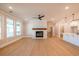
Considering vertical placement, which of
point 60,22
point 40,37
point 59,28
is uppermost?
point 60,22

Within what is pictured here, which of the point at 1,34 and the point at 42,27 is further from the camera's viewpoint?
the point at 42,27

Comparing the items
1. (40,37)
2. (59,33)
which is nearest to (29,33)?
(40,37)

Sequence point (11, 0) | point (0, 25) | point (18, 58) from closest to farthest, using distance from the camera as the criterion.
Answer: point (18, 58) → point (11, 0) → point (0, 25)

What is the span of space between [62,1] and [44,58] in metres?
1.92

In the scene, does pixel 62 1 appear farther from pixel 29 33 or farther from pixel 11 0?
pixel 29 33

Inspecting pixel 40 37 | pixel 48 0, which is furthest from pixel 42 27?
pixel 48 0

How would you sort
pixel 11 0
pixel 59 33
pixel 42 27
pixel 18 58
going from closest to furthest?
pixel 18 58 < pixel 11 0 < pixel 42 27 < pixel 59 33

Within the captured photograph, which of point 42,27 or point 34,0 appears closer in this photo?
point 34,0

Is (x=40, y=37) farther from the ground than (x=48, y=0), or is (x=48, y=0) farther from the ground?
(x=48, y=0)

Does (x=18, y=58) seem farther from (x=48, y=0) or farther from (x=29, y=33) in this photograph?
(x=29, y=33)

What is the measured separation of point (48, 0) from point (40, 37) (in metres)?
9.74

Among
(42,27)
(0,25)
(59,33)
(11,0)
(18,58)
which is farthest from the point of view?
(59,33)

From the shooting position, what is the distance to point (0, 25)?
664cm

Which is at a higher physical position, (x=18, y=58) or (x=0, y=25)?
(x=0, y=25)
